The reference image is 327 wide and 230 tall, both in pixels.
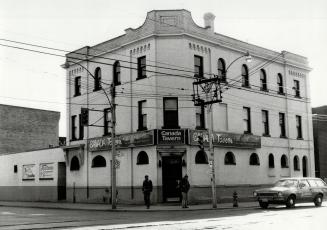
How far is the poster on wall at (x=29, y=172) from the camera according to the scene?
38.8 meters

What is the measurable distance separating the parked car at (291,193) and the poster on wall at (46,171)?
60.9ft

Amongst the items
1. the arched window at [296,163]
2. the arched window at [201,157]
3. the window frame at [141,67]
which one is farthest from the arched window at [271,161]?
the window frame at [141,67]

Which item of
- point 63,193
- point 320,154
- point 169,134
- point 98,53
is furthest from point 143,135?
point 320,154

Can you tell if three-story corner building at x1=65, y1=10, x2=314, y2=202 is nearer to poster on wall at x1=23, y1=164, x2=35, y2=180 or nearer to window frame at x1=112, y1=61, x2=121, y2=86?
window frame at x1=112, y1=61, x2=121, y2=86

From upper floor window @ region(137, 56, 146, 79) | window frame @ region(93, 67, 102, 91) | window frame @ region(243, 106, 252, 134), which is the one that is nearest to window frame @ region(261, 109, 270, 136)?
window frame @ region(243, 106, 252, 134)

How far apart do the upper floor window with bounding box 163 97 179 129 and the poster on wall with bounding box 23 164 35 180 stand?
15.7 meters

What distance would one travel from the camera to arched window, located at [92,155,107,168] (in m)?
31.9

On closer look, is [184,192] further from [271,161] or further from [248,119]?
[271,161]

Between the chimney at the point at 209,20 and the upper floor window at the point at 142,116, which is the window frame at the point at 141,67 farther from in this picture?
the chimney at the point at 209,20

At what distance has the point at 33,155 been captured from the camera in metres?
38.9

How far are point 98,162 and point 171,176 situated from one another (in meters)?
6.74

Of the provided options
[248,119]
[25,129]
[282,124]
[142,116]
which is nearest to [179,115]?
[142,116]

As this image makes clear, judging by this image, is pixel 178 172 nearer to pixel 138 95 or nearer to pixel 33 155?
pixel 138 95

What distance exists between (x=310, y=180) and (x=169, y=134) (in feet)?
27.8
